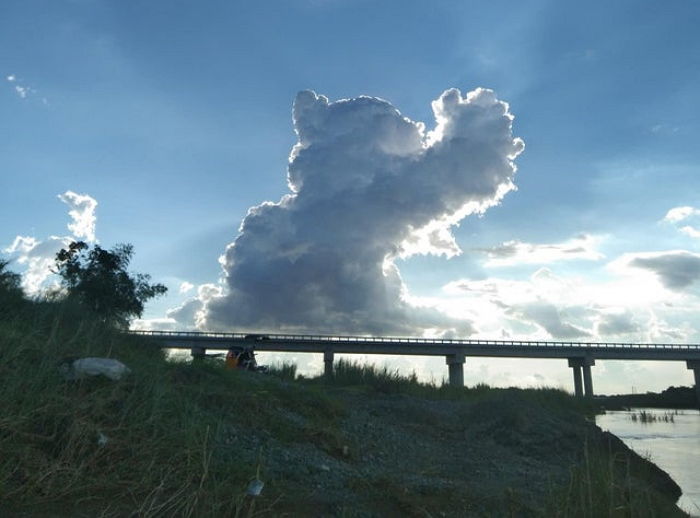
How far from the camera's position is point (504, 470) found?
11234mm

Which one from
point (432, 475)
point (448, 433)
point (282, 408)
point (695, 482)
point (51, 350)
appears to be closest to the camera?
point (51, 350)

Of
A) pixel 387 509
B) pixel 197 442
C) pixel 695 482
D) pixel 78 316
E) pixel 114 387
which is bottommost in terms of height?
pixel 695 482

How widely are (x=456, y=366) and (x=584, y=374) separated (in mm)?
18439

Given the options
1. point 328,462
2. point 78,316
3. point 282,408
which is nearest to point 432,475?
point 328,462

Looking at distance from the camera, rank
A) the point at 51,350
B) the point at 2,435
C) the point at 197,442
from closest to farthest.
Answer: the point at 2,435, the point at 197,442, the point at 51,350

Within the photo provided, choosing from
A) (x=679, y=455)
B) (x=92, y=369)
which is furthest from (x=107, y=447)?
(x=679, y=455)

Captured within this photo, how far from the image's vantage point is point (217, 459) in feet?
23.4

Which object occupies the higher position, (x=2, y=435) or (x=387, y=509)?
(x=2, y=435)

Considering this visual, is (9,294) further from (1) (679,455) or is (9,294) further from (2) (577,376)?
(2) (577,376)

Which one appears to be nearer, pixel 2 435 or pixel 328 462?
pixel 2 435

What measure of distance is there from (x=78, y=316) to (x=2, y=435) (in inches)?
368

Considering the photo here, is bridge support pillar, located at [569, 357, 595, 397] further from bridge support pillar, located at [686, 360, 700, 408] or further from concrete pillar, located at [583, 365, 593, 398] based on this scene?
bridge support pillar, located at [686, 360, 700, 408]

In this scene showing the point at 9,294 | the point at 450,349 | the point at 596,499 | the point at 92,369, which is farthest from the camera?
the point at 450,349

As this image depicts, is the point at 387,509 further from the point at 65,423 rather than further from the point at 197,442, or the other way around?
the point at 65,423
